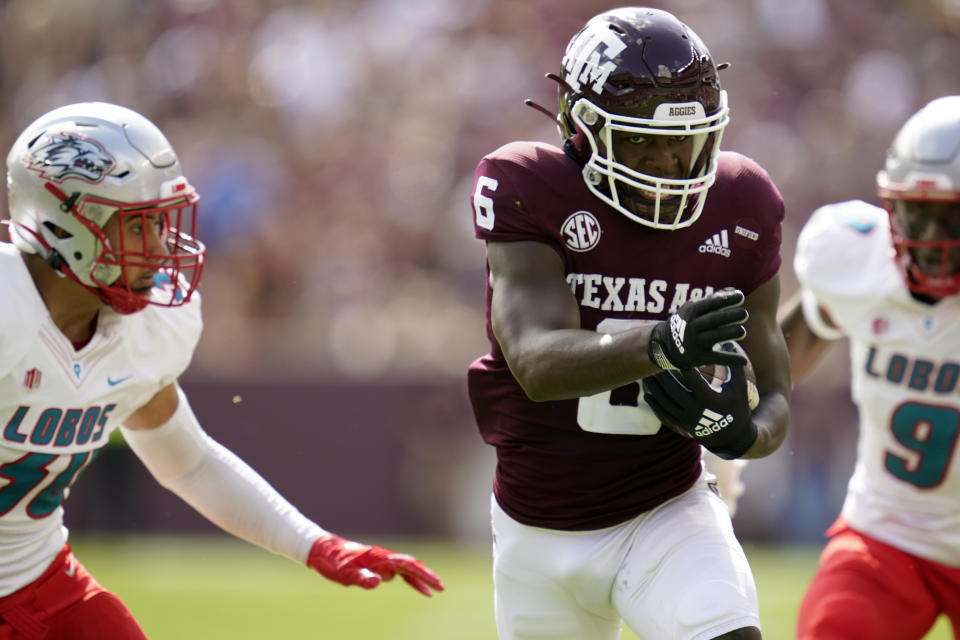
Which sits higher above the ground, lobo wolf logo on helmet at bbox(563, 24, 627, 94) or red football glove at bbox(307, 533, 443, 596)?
lobo wolf logo on helmet at bbox(563, 24, 627, 94)

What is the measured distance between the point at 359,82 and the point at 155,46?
156 cm

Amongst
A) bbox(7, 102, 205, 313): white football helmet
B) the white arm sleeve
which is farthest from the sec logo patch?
the white arm sleeve

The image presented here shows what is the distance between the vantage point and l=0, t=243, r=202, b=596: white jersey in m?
3.36

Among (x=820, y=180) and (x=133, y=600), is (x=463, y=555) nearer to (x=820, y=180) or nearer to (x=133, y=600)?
(x=133, y=600)

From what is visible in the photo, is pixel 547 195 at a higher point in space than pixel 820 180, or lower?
higher

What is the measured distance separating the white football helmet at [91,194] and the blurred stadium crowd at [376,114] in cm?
482

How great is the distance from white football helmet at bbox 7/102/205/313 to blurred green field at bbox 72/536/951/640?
123 inches

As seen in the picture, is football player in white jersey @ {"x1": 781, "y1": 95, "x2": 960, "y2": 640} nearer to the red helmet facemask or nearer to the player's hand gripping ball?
the red helmet facemask

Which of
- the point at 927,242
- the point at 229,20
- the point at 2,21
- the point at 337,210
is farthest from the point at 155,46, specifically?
the point at 927,242

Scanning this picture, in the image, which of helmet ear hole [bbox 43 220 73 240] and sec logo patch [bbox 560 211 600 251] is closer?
sec logo patch [bbox 560 211 600 251]

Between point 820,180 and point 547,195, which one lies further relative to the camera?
point 820,180

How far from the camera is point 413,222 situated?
9.38m

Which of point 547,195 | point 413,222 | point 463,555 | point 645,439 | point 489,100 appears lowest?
point 463,555

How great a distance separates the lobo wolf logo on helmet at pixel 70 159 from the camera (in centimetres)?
353
